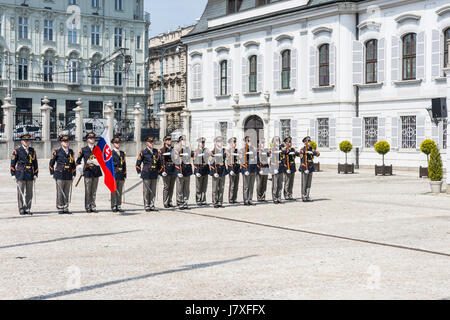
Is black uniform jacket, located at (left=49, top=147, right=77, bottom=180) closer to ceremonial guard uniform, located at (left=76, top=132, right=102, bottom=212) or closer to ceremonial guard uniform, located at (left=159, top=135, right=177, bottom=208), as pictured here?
ceremonial guard uniform, located at (left=76, top=132, right=102, bottom=212)

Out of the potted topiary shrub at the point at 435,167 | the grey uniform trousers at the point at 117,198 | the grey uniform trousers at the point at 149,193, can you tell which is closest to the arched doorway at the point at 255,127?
the potted topiary shrub at the point at 435,167

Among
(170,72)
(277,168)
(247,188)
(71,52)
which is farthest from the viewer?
(170,72)

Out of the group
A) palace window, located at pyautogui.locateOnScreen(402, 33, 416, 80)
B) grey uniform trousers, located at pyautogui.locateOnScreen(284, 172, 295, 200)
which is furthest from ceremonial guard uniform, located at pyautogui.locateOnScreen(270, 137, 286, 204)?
palace window, located at pyautogui.locateOnScreen(402, 33, 416, 80)

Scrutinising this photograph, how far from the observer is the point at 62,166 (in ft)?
48.3

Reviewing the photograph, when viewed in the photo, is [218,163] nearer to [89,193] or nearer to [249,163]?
[249,163]

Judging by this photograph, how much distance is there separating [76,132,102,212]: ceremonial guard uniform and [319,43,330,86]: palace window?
2219cm

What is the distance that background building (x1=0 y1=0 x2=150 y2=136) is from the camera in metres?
58.0

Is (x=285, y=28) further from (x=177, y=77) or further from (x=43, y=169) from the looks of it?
(x=177, y=77)

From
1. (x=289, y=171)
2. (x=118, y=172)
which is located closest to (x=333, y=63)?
(x=289, y=171)

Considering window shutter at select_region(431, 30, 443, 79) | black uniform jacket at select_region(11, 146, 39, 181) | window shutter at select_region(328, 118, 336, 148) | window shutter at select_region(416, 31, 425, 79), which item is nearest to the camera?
black uniform jacket at select_region(11, 146, 39, 181)

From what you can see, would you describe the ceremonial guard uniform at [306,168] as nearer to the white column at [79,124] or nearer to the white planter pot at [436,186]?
the white planter pot at [436,186]

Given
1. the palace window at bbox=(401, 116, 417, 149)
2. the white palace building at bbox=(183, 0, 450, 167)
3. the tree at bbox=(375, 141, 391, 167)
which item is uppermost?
the white palace building at bbox=(183, 0, 450, 167)

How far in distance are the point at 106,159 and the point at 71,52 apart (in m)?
49.2
